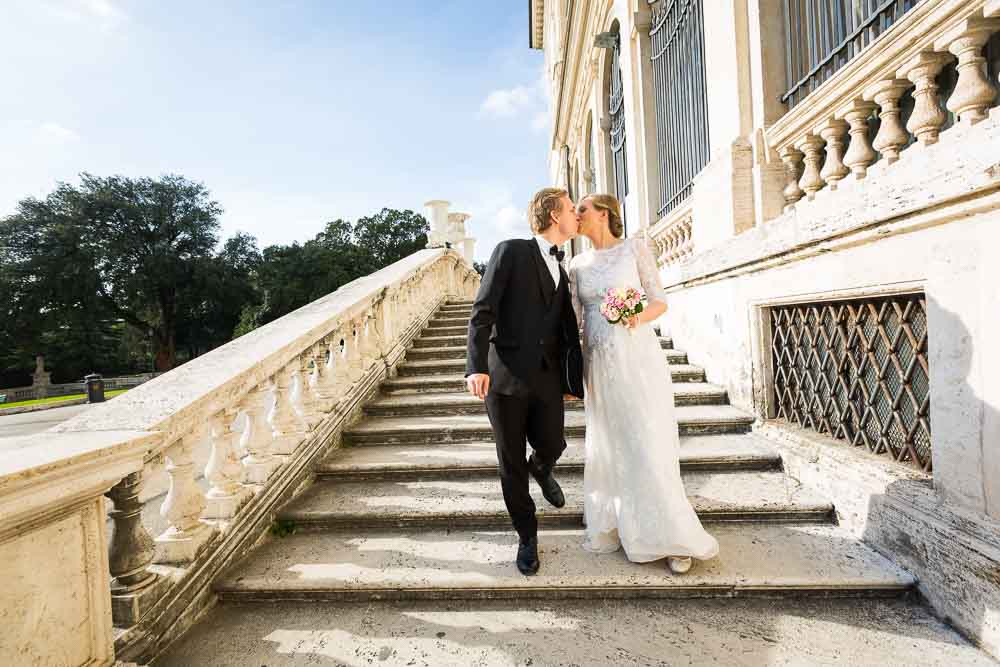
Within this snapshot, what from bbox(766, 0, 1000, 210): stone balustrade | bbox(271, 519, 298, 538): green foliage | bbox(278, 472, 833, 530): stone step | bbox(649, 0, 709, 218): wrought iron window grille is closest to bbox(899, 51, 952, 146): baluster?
bbox(766, 0, 1000, 210): stone balustrade

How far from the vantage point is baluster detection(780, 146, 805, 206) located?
3.44 metres

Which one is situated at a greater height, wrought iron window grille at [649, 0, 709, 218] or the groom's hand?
wrought iron window grille at [649, 0, 709, 218]

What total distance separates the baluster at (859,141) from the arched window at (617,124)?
19.7ft

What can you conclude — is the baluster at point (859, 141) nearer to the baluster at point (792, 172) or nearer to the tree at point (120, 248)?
the baluster at point (792, 172)

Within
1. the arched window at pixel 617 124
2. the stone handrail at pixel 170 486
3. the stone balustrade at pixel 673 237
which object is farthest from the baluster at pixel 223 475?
the arched window at pixel 617 124

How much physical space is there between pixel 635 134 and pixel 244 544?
697 cm

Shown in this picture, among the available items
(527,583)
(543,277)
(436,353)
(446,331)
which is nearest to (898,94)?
(543,277)

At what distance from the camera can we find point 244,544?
259 cm

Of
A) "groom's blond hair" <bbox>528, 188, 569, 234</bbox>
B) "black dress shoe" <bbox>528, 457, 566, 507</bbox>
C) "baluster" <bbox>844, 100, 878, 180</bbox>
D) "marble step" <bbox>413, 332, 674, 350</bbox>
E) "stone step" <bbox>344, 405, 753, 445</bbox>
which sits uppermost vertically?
"baluster" <bbox>844, 100, 878, 180</bbox>

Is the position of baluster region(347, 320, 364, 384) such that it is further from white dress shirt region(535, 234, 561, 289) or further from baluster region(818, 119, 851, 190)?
baluster region(818, 119, 851, 190)

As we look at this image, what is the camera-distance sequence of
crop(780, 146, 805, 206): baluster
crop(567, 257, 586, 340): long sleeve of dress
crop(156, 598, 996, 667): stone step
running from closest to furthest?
crop(156, 598, 996, 667): stone step < crop(567, 257, 586, 340): long sleeve of dress < crop(780, 146, 805, 206): baluster

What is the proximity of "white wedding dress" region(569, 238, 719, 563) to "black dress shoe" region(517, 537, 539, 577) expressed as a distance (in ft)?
1.12

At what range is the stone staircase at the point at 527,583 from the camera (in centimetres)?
194

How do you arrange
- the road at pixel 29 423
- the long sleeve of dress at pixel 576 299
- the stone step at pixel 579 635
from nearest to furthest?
the stone step at pixel 579 635
the long sleeve of dress at pixel 576 299
the road at pixel 29 423
